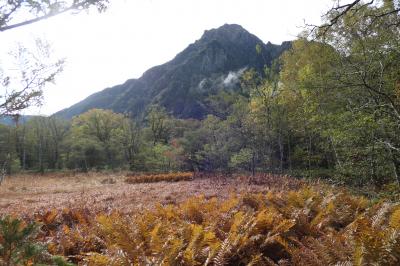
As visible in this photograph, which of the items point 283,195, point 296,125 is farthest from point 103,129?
point 283,195

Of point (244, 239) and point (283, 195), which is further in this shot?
point (283, 195)

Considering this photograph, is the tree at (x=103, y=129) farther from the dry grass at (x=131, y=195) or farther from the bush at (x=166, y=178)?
the bush at (x=166, y=178)

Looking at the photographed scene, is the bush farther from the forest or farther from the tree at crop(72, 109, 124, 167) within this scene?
the tree at crop(72, 109, 124, 167)

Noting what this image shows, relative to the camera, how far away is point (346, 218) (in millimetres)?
6141

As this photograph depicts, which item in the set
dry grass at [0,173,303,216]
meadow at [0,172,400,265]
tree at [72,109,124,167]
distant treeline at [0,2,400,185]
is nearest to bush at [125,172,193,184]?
dry grass at [0,173,303,216]

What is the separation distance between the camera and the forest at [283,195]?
12.7 ft

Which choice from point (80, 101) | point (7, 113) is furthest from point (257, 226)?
point (80, 101)

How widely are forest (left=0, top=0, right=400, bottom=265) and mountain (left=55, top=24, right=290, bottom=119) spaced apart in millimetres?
79544

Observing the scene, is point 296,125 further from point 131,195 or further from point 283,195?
point 283,195

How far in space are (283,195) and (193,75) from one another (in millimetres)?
113519

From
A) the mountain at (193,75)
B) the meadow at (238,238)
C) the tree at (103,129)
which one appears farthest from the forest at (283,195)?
the mountain at (193,75)

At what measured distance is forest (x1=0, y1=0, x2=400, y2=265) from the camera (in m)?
3.86

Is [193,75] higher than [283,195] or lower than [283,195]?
higher

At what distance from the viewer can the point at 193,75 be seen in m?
120
